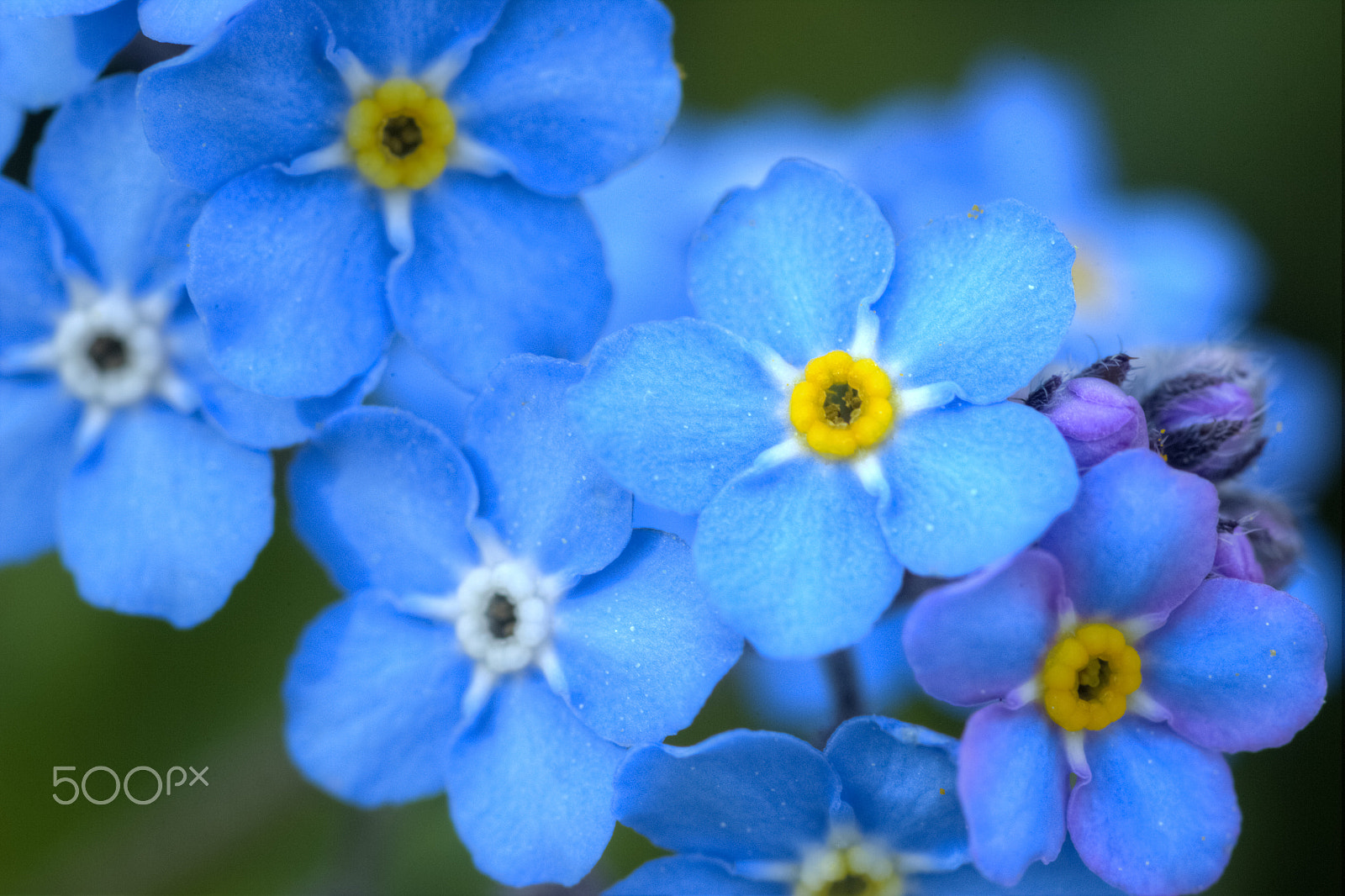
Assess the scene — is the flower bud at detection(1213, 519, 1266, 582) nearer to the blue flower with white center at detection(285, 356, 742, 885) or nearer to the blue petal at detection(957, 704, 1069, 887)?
the blue petal at detection(957, 704, 1069, 887)

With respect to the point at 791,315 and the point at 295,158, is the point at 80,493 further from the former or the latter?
the point at 791,315

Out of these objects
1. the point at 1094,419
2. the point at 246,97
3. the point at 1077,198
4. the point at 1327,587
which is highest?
the point at 246,97

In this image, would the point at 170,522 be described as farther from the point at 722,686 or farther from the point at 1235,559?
the point at 722,686

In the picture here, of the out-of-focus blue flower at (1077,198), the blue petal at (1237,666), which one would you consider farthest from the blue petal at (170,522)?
the out-of-focus blue flower at (1077,198)

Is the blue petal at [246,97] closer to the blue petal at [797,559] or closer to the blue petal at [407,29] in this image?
the blue petal at [407,29]

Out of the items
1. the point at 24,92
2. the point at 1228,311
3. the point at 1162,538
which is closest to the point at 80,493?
the point at 24,92

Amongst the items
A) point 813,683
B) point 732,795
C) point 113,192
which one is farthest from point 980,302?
point 813,683
